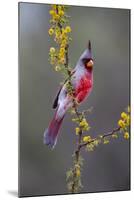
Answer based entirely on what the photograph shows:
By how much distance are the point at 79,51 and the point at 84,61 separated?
4.1 inches

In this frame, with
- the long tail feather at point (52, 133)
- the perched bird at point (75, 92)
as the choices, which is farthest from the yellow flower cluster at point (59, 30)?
the long tail feather at point (52, 133)

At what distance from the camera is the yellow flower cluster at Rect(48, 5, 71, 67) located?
489 cm

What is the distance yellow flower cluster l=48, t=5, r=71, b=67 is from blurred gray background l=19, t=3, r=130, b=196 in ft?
0.20

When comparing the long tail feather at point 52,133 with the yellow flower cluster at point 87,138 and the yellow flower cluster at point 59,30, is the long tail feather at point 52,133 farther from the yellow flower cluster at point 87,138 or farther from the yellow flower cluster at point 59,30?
the yellow flower cluster at point 59,30

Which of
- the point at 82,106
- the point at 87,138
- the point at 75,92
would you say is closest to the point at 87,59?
the point at 75,92

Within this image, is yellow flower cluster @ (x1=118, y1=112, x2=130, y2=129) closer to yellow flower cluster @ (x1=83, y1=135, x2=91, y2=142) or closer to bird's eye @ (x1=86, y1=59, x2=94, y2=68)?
yellow flower cluster @ (x1=83, y1=135, x2=91, y2=142)

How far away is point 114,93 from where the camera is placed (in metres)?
5.17

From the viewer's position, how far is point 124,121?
520 centimetres

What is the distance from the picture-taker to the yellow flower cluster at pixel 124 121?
17.0 ft

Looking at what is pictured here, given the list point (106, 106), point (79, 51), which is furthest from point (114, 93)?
point (79, 51)

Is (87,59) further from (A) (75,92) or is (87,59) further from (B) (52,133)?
(B) (52,133)

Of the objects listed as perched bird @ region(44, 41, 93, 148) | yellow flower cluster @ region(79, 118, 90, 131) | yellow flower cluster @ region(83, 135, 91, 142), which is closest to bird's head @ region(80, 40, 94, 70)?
perched bird @ region(44, 41, 93, 148)

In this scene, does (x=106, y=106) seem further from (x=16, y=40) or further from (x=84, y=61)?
(x=16, y=40)

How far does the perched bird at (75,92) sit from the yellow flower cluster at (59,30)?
0.60 feet
